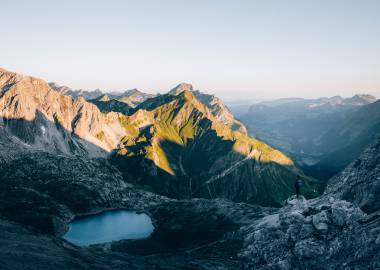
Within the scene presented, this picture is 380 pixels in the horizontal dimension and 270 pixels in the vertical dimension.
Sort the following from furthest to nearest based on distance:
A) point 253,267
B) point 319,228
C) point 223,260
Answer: point 223,260
point 253,267
point 319,228

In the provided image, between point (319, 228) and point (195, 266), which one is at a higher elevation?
point (319, 228)

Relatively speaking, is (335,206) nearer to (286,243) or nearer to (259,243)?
(286,243)

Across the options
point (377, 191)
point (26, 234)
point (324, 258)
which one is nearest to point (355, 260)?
point (324, 258)

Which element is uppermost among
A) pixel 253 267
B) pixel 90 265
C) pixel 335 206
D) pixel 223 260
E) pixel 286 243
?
pixel 335 206

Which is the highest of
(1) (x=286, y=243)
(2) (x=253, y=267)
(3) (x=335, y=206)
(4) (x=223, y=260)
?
(3) (x=335, y=206)

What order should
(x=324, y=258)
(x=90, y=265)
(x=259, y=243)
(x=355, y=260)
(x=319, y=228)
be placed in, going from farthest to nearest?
(x=90, y=265), (x=259, y=243), (x=319, y=228), (x=324, y=258), (x=355, y=260)

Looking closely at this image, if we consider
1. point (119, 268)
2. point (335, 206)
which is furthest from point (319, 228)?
point (119, 268)

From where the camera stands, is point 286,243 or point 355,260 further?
point 286,243

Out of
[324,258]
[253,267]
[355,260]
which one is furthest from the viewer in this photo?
[253,267]

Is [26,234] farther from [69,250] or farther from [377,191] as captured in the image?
[377,191]
